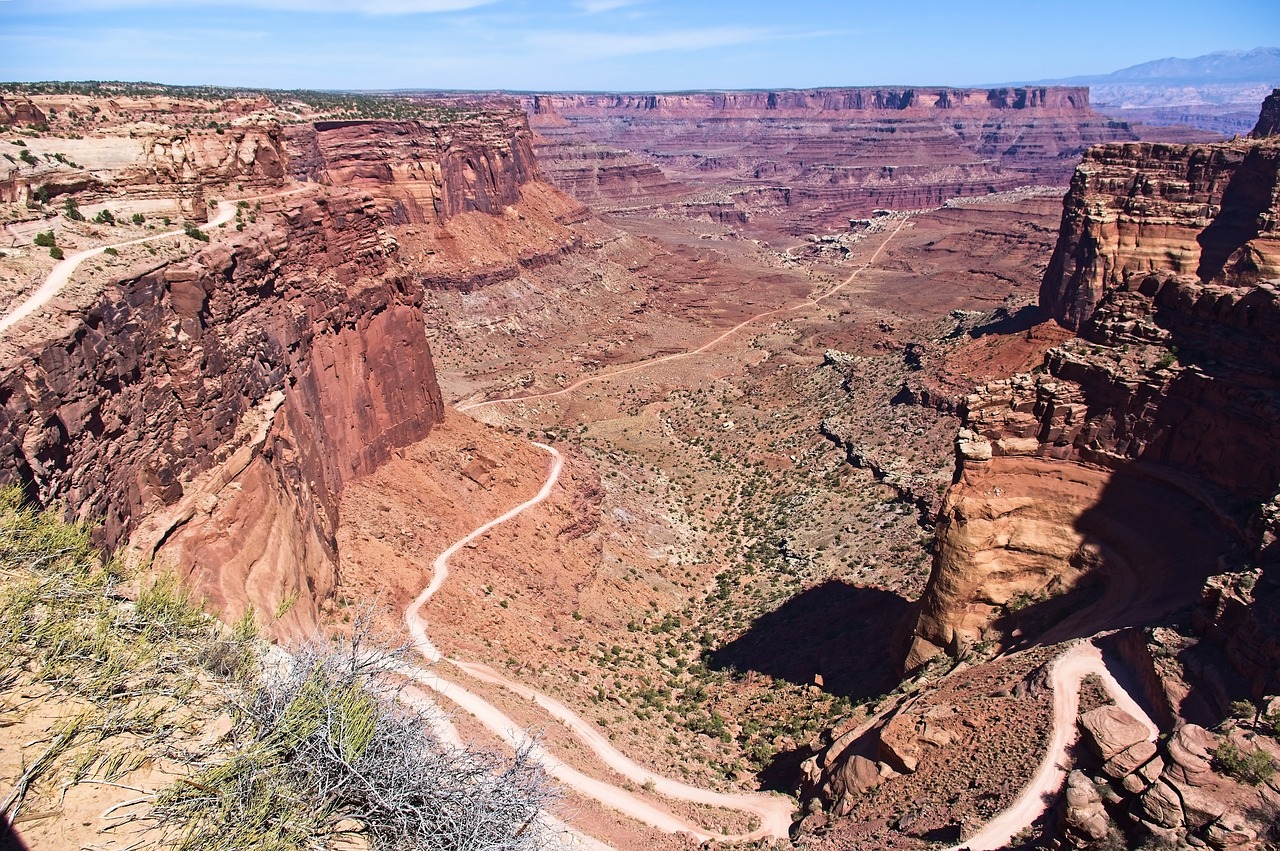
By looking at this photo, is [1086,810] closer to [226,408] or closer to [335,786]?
[335,786]

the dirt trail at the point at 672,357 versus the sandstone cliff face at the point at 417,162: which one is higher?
the sandstone cliff face at the point at 417,162

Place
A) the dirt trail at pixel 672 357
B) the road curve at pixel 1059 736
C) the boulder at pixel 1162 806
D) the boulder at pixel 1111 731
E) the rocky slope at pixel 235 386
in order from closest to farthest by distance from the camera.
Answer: the boulder at pixel 1162 806, the boulder at pixel 1111 731, the road curve at pixel 1059 736, the rocky slope at pixel 235 386, the dirt trail at pixel 672 357

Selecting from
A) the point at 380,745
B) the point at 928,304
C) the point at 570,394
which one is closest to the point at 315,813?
the point at 380,745

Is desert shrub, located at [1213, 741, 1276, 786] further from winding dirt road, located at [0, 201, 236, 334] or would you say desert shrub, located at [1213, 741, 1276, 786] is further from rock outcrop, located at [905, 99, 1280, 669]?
winding dirt road, located at [0, 201, 236, 334]

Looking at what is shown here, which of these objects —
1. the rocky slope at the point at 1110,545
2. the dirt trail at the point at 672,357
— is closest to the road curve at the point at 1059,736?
the rocky slope at the point at 1110,545

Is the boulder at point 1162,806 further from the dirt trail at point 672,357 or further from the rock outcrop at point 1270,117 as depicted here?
the rock outcrop at point 1270,117

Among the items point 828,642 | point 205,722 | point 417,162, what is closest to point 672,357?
point 417,162
